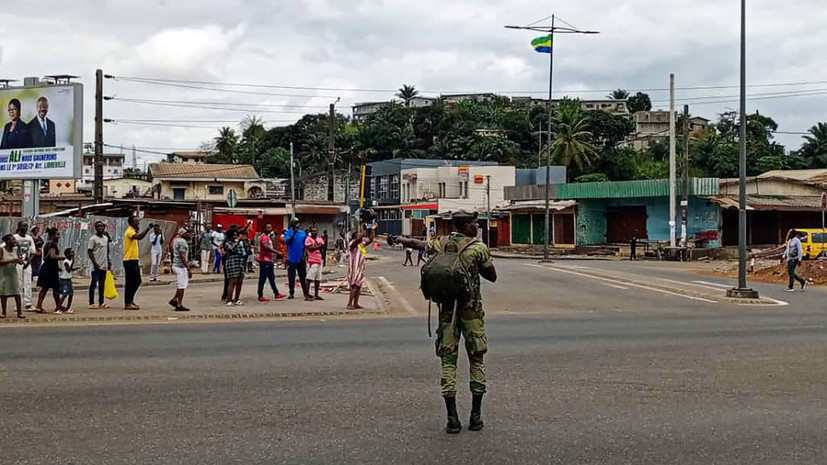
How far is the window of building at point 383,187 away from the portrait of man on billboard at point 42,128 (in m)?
60.4

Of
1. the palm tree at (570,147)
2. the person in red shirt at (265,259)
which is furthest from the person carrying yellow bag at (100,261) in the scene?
the palm tree at (570,147)

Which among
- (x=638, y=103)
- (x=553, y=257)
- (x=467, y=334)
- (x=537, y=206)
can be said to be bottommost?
(x=553, y=257)

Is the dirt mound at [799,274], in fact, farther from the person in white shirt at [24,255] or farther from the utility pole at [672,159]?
the person in white shirt at [24,255]

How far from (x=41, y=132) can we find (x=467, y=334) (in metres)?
25.1

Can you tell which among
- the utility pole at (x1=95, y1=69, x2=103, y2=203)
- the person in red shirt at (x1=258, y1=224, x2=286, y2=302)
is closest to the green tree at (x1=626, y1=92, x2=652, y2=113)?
the utility pole at (x1=95, y1=69, x2=103, y2=203)

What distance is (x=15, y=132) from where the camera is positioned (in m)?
28.7

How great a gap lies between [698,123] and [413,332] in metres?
148

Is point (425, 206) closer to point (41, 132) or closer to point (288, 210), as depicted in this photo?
point (288, 210)

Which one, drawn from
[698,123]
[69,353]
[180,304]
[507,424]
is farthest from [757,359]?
[698,123]

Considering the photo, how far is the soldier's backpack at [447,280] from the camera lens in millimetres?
7074

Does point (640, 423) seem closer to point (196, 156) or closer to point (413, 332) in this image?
point (413, 332)

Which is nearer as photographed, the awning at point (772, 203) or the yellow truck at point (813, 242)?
the yellow truck at point (813, 242)

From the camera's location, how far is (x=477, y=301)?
728 centimetres

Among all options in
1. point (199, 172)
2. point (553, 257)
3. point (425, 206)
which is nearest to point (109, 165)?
point (199, 172)
